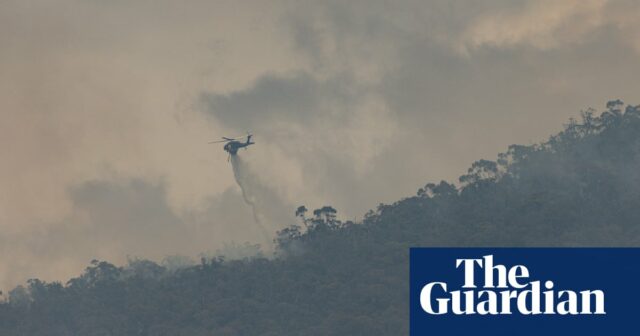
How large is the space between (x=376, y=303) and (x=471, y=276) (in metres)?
90.0

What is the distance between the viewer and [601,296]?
107375 mm

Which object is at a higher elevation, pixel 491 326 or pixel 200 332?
pixel 200 332

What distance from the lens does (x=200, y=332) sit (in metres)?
197

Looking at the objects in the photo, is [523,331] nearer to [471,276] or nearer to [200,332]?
[471,276]

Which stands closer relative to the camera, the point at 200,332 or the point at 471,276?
the point at 471,276

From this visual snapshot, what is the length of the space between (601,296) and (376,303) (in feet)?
300

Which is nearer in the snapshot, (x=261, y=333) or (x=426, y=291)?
(x=426, y=291)

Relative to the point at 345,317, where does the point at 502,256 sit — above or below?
below

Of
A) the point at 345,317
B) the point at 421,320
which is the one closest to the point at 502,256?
the point at 421,320

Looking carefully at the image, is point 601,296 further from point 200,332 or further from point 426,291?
point 200,332

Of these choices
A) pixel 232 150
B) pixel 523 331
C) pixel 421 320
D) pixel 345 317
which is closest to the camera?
pixel 421 320

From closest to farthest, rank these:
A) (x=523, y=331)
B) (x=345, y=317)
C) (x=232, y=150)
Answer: (x=523, y=331) → (x=232, y=150) → (x=345, y=317)

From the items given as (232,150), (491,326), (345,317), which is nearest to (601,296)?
(491,326)

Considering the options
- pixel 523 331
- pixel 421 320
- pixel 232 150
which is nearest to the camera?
pixel 421 320
